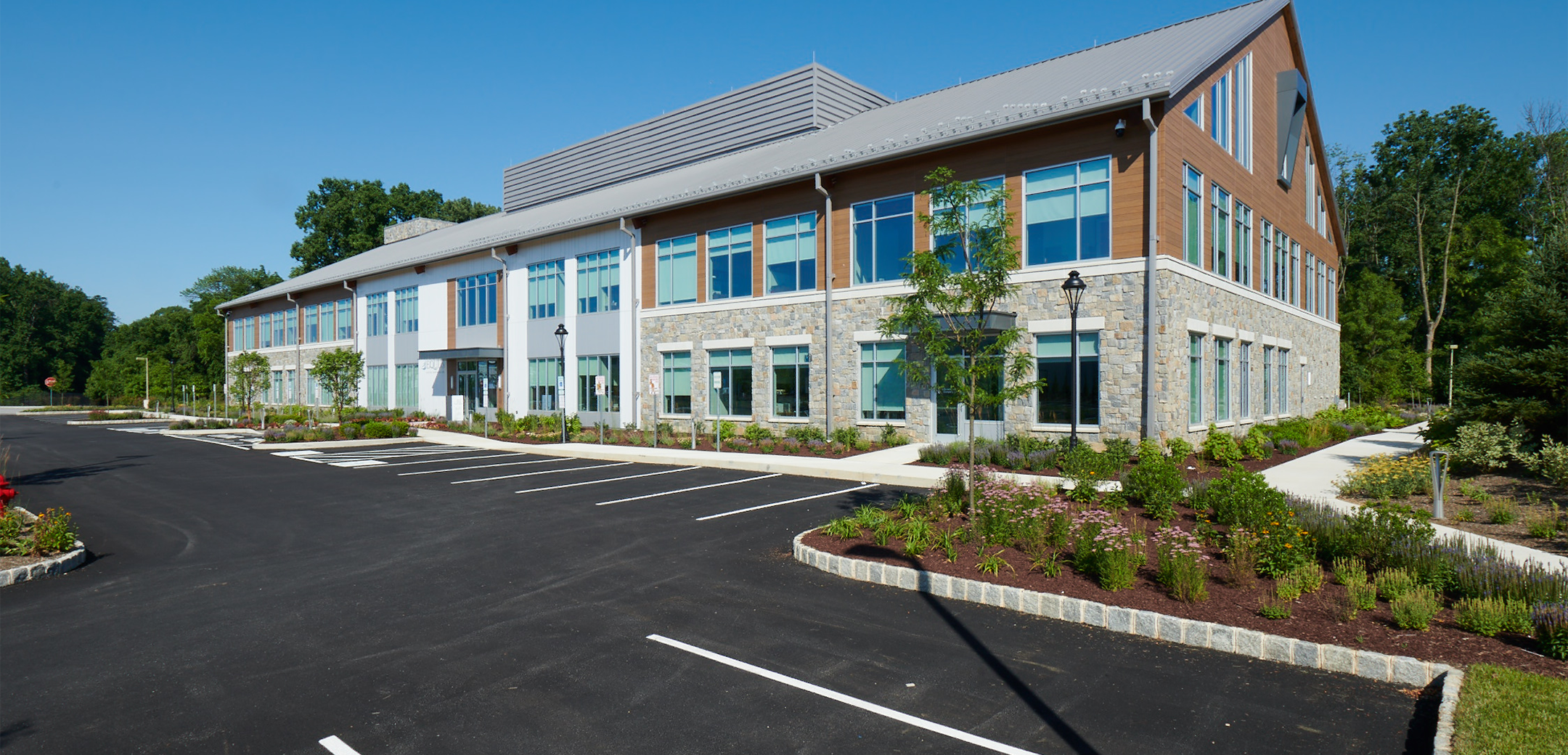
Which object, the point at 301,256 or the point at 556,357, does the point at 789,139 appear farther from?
the point at 301,256

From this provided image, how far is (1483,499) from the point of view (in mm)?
11938

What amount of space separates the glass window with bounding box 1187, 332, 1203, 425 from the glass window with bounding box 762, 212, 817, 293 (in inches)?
421

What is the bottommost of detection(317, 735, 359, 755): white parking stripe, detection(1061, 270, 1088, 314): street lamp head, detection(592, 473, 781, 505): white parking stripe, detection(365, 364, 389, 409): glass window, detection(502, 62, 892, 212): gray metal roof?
detection(317, 735, 359, 755): white parking stripe

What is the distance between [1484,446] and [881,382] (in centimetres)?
1313

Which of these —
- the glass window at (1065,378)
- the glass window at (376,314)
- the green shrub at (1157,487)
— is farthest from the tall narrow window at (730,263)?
the glass window at (376,314)

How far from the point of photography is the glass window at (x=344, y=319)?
45406mm

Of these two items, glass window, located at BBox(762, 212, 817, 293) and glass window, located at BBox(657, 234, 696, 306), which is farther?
glass window, located at BBox(657, 234, 696, 306)

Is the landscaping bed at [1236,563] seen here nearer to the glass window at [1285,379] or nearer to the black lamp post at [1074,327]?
the black lamp post at [1074,327]

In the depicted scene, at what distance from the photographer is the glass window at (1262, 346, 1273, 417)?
24656 mm

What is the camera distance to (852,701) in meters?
5.55

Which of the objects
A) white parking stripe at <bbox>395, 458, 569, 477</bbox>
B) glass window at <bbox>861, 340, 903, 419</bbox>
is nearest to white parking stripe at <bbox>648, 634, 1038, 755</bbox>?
white parking stripe at <bbox>395, 458, 569, 477</bbox>

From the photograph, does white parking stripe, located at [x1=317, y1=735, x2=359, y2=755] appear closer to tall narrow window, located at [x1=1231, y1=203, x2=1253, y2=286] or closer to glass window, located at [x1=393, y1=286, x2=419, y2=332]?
tall narrow window, located at [x1=1231, y1=203, x2=1253, y2=286]

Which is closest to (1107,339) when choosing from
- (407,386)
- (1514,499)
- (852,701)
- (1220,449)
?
(1220,449)

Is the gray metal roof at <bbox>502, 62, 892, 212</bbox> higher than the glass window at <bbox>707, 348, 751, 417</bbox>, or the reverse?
the gray metal roof at <bbox>502, 62, 892, 212</bbox>
